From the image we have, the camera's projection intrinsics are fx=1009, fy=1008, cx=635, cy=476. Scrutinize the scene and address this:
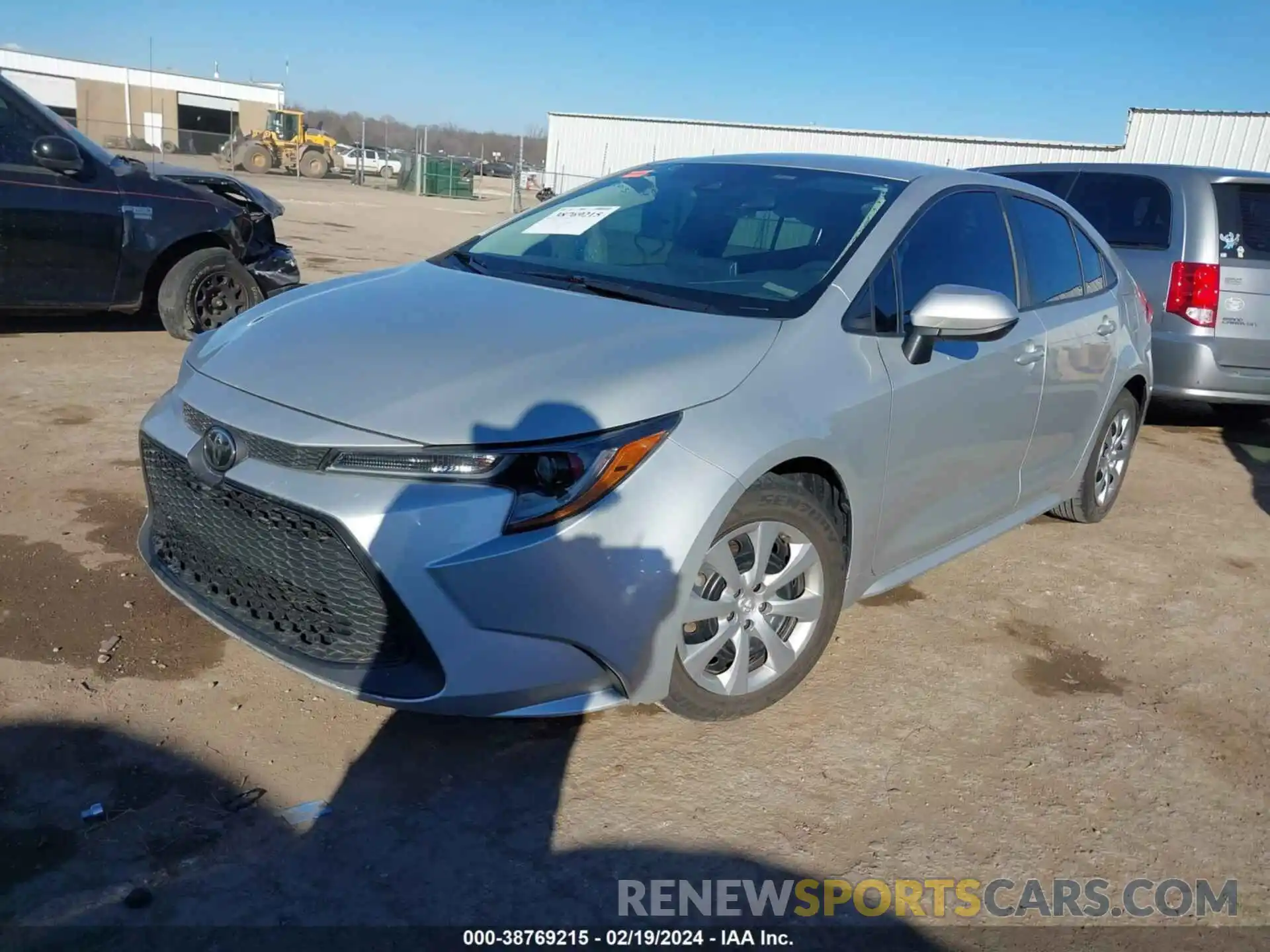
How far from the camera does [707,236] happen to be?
3.57m

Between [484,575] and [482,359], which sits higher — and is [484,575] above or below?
below

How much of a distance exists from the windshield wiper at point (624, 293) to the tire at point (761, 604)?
64 cm

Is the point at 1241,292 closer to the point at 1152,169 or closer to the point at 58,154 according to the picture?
the point at 1152,169

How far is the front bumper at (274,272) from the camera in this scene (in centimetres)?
741

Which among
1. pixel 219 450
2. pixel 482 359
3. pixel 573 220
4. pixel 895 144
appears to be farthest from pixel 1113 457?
pixel 895 144

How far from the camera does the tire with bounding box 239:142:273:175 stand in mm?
35938

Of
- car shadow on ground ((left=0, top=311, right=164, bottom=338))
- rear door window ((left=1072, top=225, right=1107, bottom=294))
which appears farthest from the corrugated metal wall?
car shadow on ground ((left=0, top=311, right=164, bottom=338))

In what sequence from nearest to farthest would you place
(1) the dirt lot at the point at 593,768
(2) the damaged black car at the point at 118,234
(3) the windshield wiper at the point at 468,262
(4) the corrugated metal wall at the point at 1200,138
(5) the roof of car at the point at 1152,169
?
(1) the dirt lot at the point at 593,768 → (3) the windshield wiper at the point at 468,262 → (2) the damaged black car at the point at 118,234 → (5) the roof of car at the point at 1152,169 → (4) the corrugated metal wall at the point at 1200,138

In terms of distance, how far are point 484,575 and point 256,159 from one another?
37.8m

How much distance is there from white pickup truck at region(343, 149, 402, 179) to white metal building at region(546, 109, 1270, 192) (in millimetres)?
7631

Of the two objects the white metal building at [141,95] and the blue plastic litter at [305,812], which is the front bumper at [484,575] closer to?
the blue plastic litter at [305,812]

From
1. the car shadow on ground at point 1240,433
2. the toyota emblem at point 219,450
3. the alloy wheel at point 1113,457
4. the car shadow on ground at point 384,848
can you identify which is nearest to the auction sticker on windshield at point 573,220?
the car shadow on ground at point 384,848

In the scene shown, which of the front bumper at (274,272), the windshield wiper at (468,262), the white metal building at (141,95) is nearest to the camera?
the windshield wiper at (468,262)

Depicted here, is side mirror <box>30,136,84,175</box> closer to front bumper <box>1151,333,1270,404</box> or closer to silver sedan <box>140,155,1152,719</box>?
silver sedan <box>140,155,1152,719</box>
